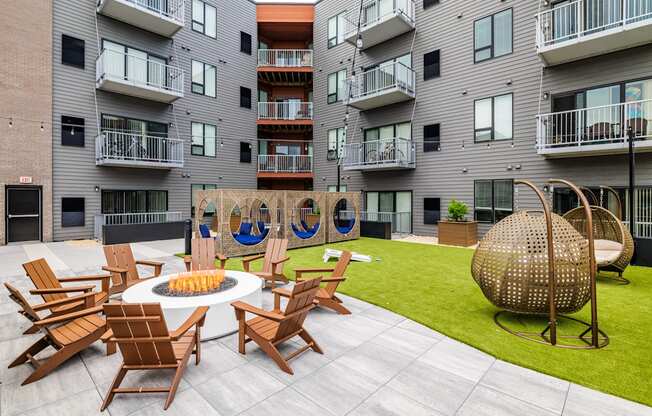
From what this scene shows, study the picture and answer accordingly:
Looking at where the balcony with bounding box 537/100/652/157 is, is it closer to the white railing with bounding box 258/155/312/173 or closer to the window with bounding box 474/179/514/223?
the window with bounding box 474/179/514/223

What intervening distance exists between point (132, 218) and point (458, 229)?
1492cm

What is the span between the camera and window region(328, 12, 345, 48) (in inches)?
796

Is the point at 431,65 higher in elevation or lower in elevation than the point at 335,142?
higher

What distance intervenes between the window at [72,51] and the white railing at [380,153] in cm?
1283

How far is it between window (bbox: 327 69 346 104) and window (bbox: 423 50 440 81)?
5.17 m

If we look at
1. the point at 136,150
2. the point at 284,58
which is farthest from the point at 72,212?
the point at 284,58

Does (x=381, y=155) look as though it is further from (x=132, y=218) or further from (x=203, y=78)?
(x=132, y=218)

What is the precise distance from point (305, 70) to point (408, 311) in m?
19.4

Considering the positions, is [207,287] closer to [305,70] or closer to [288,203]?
[288,203]

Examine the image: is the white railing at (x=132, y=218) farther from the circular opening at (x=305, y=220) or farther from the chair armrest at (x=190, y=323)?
the chair armrest at (x=190, y=323)

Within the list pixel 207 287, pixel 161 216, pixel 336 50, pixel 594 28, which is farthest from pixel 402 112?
pixel 207 287

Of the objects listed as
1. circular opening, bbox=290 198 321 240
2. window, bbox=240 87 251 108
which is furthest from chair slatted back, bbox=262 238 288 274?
window, bbox=240 87 251 108

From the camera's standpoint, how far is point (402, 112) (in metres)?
17.4

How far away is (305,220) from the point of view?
19.6m
